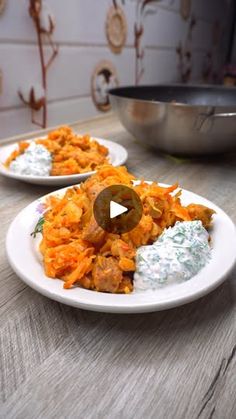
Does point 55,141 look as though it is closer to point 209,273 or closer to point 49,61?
point 49,61

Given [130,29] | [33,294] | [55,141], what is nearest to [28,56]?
[55,141]

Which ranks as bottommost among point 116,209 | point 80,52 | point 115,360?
point 115,360

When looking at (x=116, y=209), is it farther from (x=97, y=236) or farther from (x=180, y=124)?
(x=180, y=124)

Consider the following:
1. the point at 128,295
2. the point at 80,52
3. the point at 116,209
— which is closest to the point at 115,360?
the point at 128,295

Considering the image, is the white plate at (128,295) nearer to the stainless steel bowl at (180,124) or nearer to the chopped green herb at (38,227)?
the chopped green herb at (38,227)

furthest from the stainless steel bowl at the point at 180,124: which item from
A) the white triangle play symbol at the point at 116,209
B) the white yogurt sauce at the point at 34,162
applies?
the white triangle play symbol at the point at 116,209
